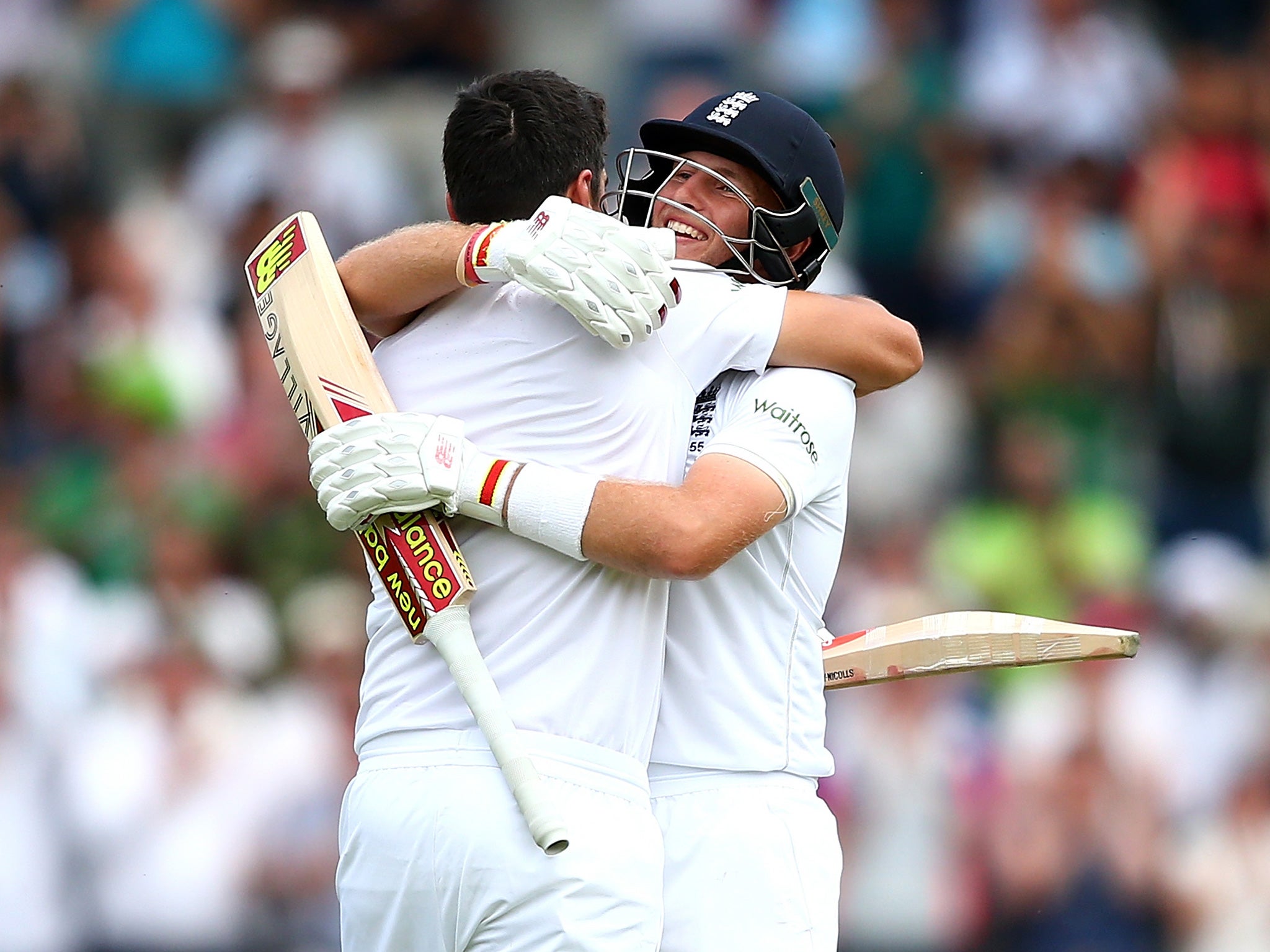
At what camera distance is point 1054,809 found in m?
6.86

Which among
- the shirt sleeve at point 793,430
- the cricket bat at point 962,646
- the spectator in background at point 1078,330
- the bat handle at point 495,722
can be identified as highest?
the shirt sleeve at point 793,430

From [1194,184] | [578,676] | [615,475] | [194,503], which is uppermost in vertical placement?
[615,475]

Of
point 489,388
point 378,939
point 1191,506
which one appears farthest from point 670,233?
point 1191,506

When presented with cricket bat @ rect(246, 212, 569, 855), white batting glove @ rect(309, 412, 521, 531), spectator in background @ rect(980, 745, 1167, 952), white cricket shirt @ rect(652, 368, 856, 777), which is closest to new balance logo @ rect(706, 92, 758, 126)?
white cricket shirt @ rect(652, 368, 856, 777)

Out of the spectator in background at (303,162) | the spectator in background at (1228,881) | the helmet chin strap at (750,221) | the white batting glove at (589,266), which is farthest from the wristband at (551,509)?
the spectator in background at (303,162)

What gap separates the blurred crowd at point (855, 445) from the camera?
270 inches

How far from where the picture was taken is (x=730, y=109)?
11.9 ft

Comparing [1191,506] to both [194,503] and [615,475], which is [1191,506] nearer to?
[194,503]

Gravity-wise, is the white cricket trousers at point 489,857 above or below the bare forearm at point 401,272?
below

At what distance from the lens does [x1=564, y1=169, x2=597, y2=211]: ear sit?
3275mm

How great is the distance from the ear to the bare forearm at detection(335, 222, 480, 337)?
19 cm

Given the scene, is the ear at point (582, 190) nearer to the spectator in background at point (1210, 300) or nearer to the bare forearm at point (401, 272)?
the bare forearm at point (401, 272)

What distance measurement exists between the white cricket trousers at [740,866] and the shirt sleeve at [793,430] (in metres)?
0.52

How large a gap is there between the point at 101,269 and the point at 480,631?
19.2ft
